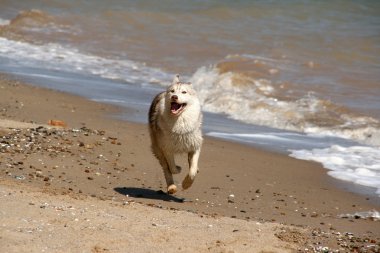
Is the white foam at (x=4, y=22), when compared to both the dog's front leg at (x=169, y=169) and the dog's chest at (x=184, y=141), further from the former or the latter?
the dog's chest at (x=184, y=141)

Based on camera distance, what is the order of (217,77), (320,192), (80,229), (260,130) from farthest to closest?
(217,77) < (260,130) < (320,192) < (80,229)

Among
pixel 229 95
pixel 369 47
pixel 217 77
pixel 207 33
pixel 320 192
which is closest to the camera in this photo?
pixel 320 192

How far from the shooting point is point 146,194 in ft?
28.7

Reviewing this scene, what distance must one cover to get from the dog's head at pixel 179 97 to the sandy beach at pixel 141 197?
936 mm

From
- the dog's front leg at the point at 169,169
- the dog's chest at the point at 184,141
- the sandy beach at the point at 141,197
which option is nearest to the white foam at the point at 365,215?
the sandy beach at the point at 141,197

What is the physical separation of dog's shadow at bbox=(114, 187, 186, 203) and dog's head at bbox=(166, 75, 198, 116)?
2.88 feet

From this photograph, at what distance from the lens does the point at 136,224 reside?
6.62 metres

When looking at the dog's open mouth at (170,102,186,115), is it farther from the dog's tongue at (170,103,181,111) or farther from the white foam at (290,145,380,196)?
the white foam at (290,145,380,196)

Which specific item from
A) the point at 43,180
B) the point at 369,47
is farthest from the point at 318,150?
the point at 369,47

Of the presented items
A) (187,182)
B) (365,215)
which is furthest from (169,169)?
(365,215)

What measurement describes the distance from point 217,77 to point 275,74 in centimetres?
139

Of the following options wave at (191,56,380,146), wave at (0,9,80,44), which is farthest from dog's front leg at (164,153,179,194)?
wave at (0,9,80,44)

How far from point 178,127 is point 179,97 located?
1.17 feet

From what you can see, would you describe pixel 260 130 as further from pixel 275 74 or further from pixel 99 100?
pixel 275 74
